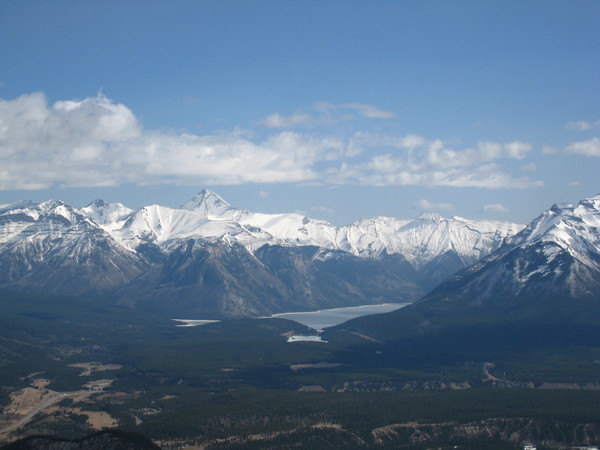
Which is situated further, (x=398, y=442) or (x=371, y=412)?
(x=371, y=412)

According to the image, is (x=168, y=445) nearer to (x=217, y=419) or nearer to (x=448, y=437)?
(x=217, y=419)

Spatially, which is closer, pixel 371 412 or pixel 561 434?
pixel 561 434

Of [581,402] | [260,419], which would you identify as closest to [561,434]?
[581,402]

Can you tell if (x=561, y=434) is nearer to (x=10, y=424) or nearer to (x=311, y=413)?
(x=311, y=413)

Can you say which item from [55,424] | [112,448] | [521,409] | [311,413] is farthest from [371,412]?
[112,448]

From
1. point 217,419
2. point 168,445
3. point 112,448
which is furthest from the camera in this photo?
point 217,419

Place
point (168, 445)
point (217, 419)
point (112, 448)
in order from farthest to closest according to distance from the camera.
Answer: point (217, 419)
point (168, 445)
point (112, 448)

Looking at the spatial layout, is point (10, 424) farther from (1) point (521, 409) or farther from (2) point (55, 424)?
(1) point (521, 409)

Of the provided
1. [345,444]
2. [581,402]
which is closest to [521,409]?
[581,402]
